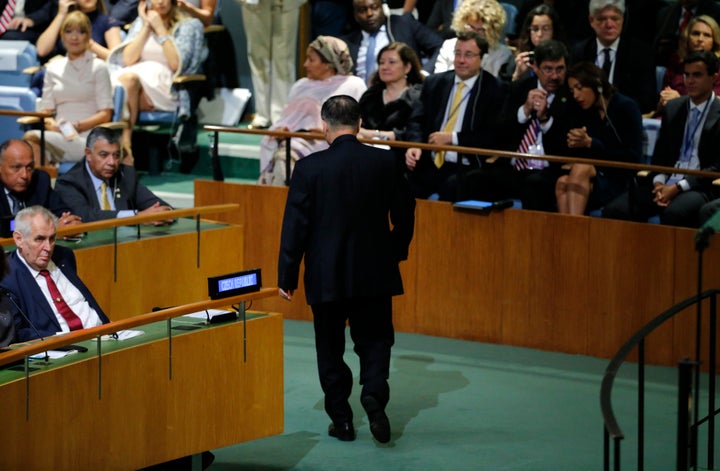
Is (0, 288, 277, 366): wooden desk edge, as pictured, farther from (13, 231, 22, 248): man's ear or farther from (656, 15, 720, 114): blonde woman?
(656, 15, 720, 114): blonde woman

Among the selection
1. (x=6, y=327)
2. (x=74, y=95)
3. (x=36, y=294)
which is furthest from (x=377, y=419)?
(x=74, y=95)

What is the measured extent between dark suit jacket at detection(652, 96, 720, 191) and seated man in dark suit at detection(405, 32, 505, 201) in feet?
3.14

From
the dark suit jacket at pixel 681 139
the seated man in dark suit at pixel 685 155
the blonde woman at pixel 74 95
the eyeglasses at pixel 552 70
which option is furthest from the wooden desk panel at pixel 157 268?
the blonde woman at pixel 74 95

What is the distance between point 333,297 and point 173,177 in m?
4.93

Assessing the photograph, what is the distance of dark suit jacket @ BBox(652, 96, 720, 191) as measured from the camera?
7367mm

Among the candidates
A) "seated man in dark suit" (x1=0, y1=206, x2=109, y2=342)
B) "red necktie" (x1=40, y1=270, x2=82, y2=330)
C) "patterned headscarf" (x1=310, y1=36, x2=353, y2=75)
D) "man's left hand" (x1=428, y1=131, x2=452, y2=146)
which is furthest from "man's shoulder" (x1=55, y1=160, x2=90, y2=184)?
"man's left hand" (x1=428, y1=131, x2=452, y2=146)

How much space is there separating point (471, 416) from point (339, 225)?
4.16 feet

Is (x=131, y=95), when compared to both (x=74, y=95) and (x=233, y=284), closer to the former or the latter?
(x=74, y=95)

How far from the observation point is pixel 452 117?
8.20 m

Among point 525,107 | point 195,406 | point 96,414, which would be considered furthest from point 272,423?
point 525,107

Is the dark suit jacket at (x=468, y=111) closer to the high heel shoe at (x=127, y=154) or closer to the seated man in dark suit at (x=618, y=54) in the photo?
the seated man in dark suit at (x=618, y=54)

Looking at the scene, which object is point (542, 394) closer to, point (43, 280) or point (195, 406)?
point (195, 406)

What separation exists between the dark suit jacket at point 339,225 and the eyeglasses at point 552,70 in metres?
2.29

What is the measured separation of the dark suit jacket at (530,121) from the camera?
7812 millimetres
